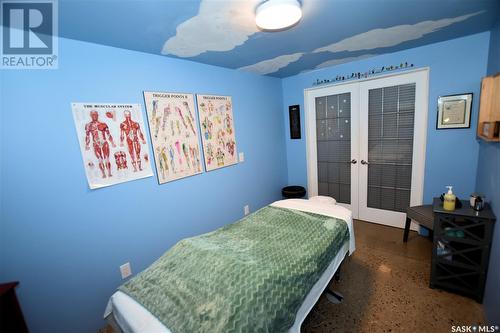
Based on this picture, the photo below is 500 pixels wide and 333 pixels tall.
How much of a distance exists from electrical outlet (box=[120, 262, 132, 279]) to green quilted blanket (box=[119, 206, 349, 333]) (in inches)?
25.9

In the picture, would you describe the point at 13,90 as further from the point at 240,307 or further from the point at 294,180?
the point at 294,180

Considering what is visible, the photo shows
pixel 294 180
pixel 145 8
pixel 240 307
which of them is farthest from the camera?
pixel 294 180

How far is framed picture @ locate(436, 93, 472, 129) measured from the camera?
218 cm

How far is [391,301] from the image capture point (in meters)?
1.75

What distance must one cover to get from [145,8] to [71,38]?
676mm

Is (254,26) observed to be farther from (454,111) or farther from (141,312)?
(454,111)

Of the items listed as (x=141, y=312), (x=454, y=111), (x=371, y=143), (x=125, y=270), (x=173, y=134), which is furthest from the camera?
(x=371, y=143)

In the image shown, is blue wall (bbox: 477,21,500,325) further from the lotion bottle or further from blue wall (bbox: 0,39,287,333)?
blue wall (bbox: 0,39,287,333)

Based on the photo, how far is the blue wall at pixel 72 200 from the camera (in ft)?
4.35

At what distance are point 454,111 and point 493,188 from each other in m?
1.06

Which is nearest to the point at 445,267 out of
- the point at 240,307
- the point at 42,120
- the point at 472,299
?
the point at 472,299

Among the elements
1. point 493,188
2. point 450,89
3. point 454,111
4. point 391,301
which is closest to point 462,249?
point 493,188

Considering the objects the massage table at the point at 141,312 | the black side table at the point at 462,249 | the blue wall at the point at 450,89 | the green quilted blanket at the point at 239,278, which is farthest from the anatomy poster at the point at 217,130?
the black side table at the point at 462,249

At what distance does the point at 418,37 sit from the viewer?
2080 mm
